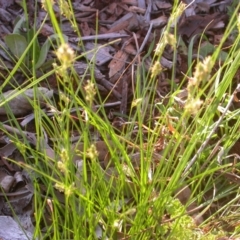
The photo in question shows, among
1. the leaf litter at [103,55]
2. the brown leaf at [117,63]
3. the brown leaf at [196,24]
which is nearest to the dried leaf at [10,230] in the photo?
the leaf litter at [103,55]

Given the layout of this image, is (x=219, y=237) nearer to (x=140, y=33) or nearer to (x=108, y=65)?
(x=108, y=65)

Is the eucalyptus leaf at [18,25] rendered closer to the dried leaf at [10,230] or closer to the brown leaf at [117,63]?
the brown leaf at [117,63]

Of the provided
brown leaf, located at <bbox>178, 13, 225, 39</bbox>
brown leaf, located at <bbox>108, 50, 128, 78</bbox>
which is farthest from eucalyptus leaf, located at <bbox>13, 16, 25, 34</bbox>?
brown leaf, located at <bbox>178, 13, 225, 39</bbox>

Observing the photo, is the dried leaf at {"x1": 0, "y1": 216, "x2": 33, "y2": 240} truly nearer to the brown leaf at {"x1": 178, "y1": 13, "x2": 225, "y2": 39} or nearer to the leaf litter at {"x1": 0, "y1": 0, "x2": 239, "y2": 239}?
the leaf litter at {"x1": 0, "y1": 0, "x2": 239, "y2": 239}

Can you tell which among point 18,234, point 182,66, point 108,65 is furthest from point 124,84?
point 18,234

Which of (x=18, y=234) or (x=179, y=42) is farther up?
(x=179, y=42)

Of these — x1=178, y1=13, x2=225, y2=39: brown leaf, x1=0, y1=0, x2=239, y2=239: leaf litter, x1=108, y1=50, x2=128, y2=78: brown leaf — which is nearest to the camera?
x1=0, y1=0, x2=239, y2=239: leaf litter

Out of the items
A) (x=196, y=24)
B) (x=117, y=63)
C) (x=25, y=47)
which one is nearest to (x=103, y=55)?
(x=117, y=63)
